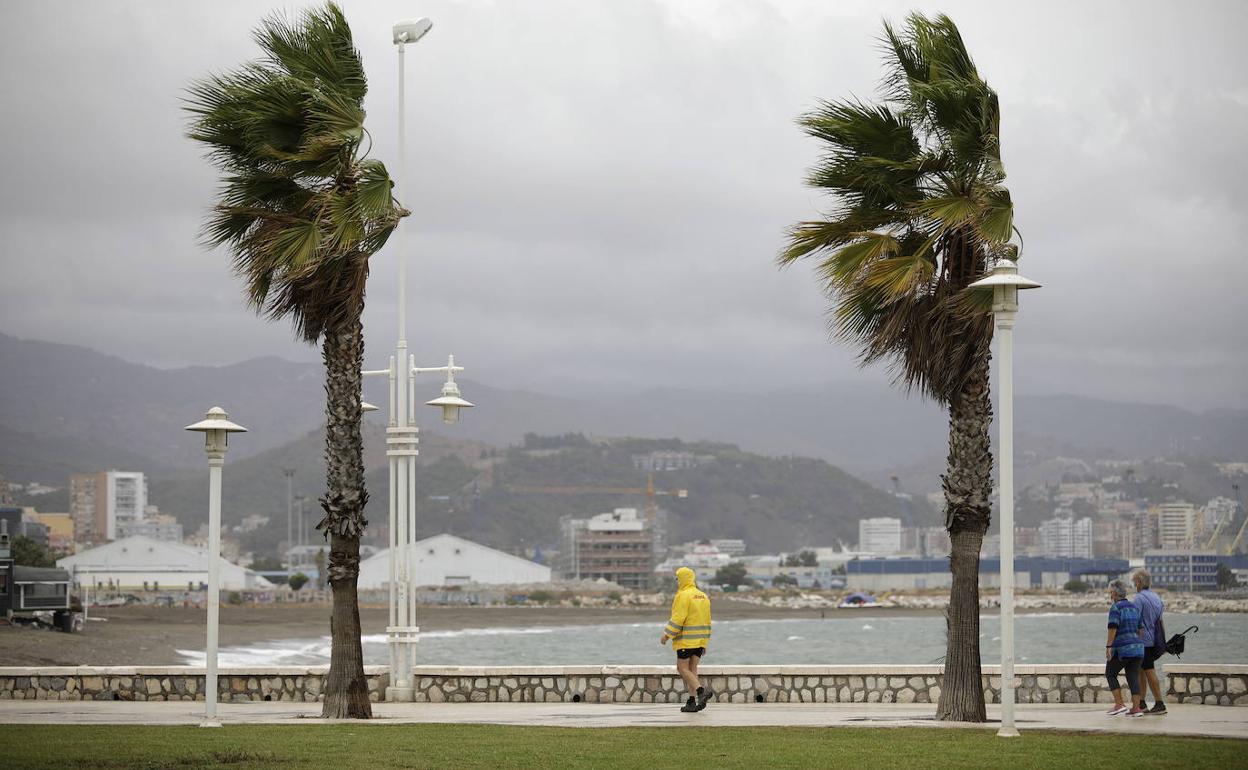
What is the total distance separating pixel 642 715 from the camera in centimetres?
1822

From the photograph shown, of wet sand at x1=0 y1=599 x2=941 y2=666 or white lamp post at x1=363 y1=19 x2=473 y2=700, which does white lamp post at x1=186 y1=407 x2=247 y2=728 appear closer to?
white lamp post at x1=363 y1=19 x2=473 y2=700

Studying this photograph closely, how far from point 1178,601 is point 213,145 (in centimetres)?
15930

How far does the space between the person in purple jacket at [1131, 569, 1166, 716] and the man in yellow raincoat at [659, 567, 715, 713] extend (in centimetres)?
463

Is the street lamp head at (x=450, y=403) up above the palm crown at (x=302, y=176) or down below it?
below

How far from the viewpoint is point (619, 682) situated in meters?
20.5

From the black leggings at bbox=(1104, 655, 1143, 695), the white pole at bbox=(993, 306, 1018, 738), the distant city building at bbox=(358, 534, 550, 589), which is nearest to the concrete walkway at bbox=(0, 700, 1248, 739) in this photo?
the black leggings at bbox=(1104, 655, 1143, 695)

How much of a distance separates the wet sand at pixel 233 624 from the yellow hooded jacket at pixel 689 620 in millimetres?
22809

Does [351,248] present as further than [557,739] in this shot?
Yes

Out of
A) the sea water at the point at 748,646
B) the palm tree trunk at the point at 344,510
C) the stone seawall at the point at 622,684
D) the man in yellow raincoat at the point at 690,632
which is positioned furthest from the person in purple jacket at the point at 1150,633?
the sea water at the point at 748,646

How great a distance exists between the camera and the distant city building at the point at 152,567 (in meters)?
137

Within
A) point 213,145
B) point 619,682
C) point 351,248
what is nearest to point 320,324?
point 351,248

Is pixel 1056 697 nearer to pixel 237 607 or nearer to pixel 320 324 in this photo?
pixel 320 324

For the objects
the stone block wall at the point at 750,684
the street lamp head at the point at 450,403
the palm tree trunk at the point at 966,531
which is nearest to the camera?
the palm tree trunk at the point at 966,531

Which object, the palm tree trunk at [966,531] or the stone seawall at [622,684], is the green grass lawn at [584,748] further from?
the stone seawall at [622,684]
